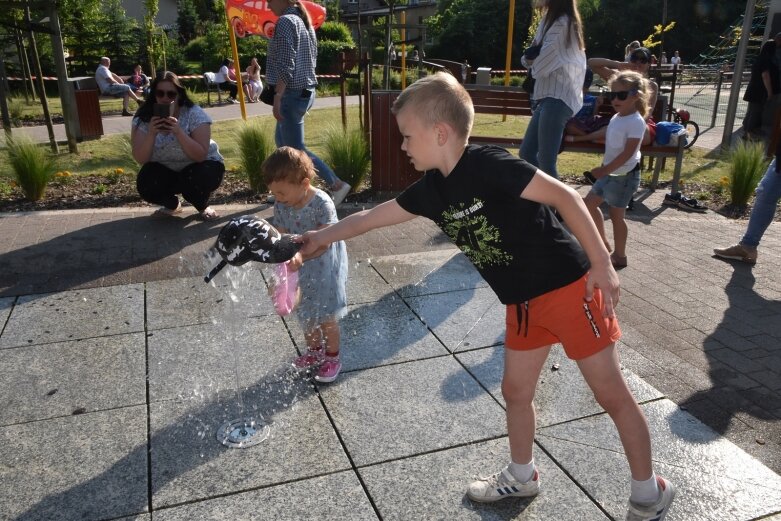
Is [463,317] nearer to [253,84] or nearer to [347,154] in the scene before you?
[347,154]

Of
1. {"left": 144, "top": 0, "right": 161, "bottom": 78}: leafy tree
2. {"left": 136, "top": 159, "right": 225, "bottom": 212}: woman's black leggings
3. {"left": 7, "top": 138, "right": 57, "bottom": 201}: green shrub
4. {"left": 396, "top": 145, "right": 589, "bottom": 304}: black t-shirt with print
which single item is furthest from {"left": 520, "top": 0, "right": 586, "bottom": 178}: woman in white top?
{"left": 144, "top": 0, "right": 161, "bottom": 78}: leafy tree

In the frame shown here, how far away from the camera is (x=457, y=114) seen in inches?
85.0

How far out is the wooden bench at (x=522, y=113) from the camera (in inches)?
303

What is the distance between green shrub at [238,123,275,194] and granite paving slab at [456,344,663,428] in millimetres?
4225

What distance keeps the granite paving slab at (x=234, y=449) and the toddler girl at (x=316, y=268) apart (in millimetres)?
239

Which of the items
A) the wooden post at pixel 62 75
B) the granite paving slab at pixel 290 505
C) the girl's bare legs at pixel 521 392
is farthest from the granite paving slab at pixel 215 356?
the wooden post at pixel 62 75

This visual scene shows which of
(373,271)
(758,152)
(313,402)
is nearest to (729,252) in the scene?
(758,152)

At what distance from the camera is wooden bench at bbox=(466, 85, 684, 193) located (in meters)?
7.70

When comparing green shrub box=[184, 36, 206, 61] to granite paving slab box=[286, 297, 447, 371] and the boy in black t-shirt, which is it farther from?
the boy in black t-shirt

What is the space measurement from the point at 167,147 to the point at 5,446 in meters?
3.77

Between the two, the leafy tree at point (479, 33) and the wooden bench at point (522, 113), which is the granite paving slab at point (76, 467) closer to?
the wooden bench at point (522, 113)

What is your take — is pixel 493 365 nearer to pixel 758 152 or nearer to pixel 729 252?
pixel 729 252

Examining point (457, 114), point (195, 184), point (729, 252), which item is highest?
point (457, 114)

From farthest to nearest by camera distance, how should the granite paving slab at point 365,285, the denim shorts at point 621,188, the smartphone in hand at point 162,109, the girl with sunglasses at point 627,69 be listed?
the girl with sunglasses at point 627,69
the smartphone in hand at point 162,109
the denim shorts at point 621,188
the granite paving slab at point 365,285
